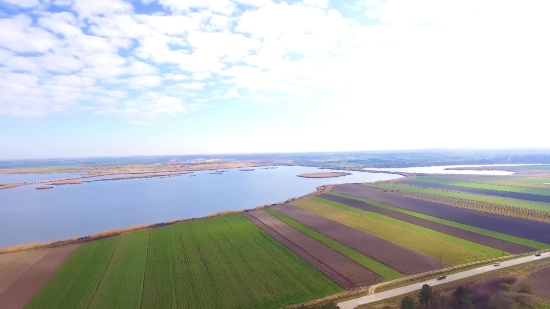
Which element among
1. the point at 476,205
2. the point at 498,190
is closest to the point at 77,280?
the point at 476,205

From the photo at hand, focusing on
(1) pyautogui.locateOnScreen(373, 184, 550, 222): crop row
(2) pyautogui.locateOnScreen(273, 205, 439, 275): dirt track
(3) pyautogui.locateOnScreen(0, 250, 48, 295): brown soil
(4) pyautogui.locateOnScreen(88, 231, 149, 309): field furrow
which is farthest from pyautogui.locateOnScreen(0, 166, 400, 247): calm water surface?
(1) pyautogui.locateOnScreen(373, 184, 550, 222): crop row

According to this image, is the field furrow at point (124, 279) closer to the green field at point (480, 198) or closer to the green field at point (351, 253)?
the green field at point (351, 253)

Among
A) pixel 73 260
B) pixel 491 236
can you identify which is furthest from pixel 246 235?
pixel 491 236

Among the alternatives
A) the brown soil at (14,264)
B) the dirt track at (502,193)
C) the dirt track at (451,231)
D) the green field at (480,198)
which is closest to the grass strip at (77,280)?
the brown soil at (14,264)

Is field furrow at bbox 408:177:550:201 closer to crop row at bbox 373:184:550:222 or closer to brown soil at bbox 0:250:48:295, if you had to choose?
crop row at bbox 373:184:550:222

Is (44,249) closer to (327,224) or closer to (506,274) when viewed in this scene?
(327,224)

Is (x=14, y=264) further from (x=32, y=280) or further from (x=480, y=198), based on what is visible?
(x=480, y=198)
